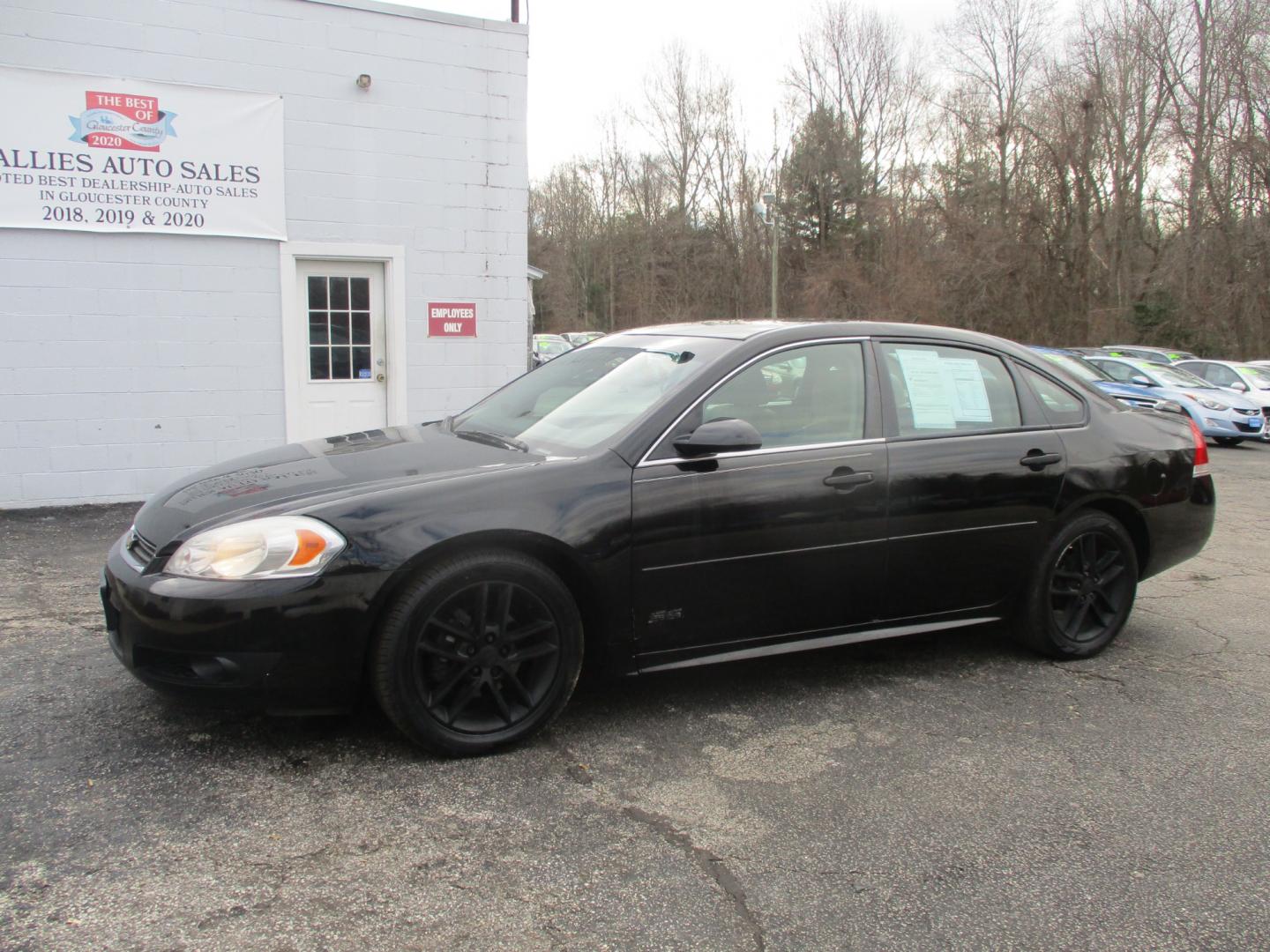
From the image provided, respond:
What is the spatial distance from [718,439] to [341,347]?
6.21 meters

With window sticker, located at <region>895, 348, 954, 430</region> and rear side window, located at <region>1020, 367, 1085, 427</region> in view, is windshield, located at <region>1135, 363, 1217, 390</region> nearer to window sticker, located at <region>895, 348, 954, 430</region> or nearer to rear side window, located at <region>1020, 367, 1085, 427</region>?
rear side window, located at <region>1020, 367, 1085, 427</region>

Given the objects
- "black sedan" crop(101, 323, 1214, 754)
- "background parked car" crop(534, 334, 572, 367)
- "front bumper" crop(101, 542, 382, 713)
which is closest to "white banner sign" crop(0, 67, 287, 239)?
"black sedan" crop(101, 323, 1214, 754)

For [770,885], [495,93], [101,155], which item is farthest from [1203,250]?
[770,885]

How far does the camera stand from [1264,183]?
28875 millimetres

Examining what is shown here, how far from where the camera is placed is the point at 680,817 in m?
2.99

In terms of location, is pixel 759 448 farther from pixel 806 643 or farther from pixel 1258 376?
pixel 1258 376

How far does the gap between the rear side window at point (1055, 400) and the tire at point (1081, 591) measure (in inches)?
17.6

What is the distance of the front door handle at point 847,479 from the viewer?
3.86 meters

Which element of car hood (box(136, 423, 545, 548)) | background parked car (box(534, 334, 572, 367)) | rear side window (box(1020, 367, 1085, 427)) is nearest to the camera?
car hood (box(136, 423, 545, 548))

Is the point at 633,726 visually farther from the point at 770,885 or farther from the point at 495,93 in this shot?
the point at 495,93

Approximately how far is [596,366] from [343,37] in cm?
591

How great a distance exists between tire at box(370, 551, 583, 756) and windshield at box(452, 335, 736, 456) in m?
0.60

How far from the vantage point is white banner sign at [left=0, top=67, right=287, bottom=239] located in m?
7.63

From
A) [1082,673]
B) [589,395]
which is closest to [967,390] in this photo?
[1082,673]
